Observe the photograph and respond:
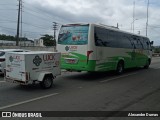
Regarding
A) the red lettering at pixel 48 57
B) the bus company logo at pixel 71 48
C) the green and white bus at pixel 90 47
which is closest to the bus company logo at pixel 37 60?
the red lettering at pixel 48 57

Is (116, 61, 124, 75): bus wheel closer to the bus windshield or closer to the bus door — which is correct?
the bus door

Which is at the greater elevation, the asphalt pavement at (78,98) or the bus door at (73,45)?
the bus door at (73,45)

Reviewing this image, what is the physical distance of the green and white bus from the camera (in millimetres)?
14234

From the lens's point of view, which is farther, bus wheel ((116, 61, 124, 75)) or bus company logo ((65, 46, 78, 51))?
bus wheel ((116, 61, 124, 75))

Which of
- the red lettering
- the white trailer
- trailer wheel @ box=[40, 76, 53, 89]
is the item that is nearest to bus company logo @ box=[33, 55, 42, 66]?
the white trailer

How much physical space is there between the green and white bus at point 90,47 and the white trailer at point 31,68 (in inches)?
110

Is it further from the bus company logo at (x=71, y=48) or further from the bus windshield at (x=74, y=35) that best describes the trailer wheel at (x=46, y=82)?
the bus windshield at (x=74, y=35)

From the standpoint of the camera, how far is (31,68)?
1067cm

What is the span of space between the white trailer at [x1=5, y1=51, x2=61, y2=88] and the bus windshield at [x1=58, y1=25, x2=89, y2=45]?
2936mm

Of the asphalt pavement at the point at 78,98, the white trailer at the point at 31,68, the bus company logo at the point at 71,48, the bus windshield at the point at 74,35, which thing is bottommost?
the asphalt pavement at the point at 78,98

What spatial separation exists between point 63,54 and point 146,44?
1032 cm

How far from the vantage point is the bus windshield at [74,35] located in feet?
47.1

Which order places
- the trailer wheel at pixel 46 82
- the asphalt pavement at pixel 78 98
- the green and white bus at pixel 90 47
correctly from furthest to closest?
the green and white bus at pixel 90 47 → the trailer wheel at pixel 46 82 → the asphalt pavement at pixel 78 98

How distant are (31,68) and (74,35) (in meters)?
4.73
